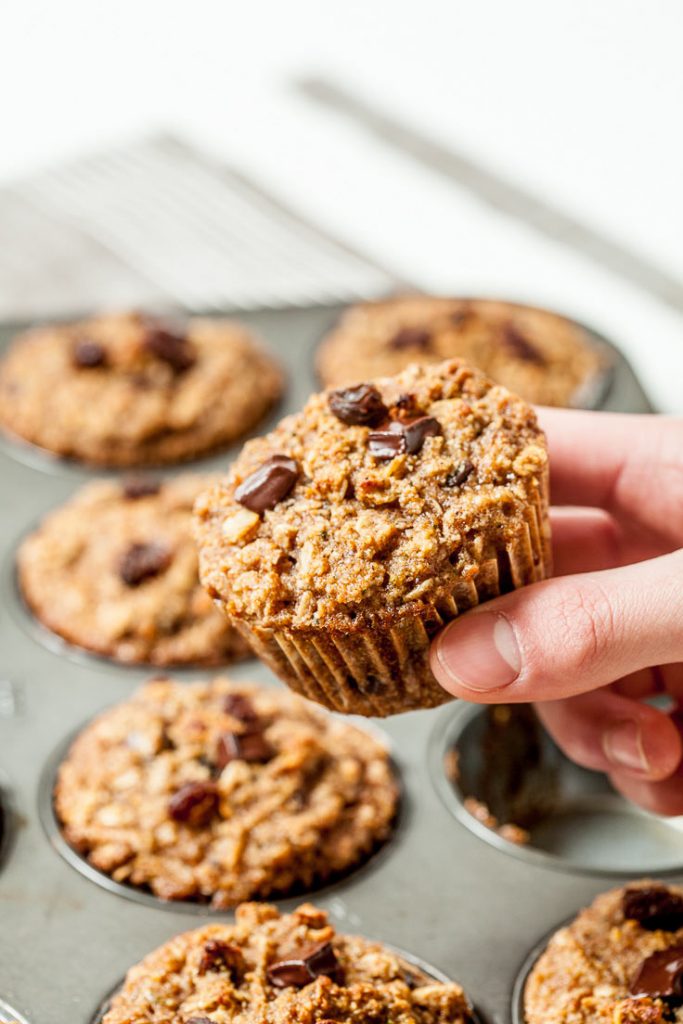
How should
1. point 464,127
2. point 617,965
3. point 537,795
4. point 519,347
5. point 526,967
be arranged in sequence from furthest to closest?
point 464,127, point 519,347, point 537,795, point 526,967, point 617,965

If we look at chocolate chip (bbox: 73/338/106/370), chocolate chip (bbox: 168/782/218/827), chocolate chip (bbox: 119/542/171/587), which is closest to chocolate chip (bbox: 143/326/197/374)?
chocolate chip (bbox: 73/338/106/370)

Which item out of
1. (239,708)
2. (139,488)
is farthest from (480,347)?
(239,708)

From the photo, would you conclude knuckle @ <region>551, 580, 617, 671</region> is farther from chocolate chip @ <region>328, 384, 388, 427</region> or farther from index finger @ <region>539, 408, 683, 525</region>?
index finger @ <region>539, 408, 683, 525</region>

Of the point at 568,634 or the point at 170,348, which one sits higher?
the point at 568,634

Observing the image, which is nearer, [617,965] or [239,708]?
[617,965]

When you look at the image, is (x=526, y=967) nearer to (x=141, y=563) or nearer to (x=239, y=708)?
(x=239, y=708)

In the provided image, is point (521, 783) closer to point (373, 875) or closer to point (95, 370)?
point (373, 875)
